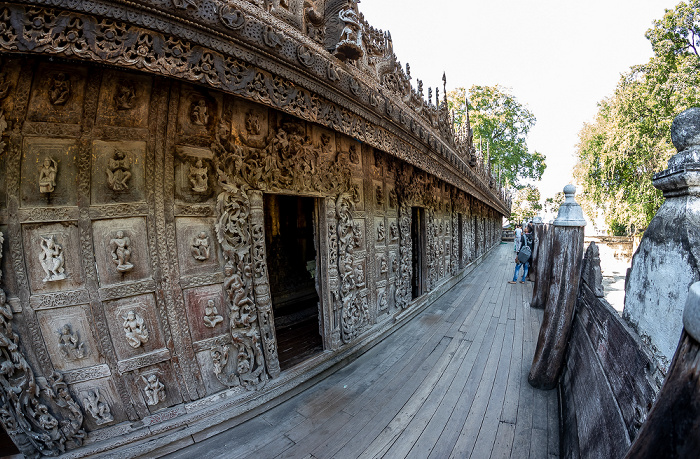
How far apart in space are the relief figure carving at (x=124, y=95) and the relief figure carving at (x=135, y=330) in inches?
68.3

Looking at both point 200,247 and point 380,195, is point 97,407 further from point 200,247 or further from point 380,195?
point 380,195

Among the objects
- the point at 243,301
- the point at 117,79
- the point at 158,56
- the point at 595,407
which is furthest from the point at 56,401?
the point at 595,407

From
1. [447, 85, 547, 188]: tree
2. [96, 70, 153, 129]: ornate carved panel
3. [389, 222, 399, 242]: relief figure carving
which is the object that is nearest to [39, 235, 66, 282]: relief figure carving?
[96, 70, 153, 129]: ornate carved panel

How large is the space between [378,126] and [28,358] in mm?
3910

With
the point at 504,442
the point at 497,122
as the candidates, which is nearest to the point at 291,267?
the point at 504,442

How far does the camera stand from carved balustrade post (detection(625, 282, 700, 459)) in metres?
0.46

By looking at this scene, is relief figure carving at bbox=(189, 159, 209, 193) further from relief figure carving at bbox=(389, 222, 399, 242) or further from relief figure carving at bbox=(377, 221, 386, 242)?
relief figure carving at bbox=(389, 222, 399, 242)

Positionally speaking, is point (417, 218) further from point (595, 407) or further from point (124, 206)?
point (124, 206)

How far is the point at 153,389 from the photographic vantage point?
2445mm

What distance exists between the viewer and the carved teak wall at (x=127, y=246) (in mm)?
2047

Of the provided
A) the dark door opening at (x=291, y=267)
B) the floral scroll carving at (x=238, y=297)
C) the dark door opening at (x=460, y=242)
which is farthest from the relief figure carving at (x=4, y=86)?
the dark door opening at (x=460, y=242)

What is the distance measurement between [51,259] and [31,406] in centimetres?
117

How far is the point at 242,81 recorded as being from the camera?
208 centimetres

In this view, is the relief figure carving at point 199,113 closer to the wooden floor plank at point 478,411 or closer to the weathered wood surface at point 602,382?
the weathered wood surface at point 602,382
